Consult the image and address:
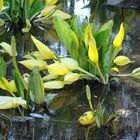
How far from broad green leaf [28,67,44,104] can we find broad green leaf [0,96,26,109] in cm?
8

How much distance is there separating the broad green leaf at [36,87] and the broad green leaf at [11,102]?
3.3 inches

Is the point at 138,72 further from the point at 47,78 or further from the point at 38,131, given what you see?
the point at 38,131

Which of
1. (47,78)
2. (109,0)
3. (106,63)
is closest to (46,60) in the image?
(47,78)

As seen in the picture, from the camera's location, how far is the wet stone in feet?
7.09

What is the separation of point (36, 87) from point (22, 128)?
295 mm

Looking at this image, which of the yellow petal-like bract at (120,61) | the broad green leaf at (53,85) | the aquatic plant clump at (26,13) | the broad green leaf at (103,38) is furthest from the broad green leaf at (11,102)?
the aquatic plant clump at (26,13)

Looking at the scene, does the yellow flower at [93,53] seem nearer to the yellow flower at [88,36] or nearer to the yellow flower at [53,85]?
A: the yellow flower at [88,36]

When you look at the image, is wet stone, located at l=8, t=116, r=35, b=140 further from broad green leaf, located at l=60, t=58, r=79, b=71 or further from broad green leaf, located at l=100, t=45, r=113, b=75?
broad green leaf, located at l=100, t=45, r=113, b=75

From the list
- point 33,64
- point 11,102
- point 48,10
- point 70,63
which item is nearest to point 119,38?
point 70,63

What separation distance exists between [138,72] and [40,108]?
2.63ft

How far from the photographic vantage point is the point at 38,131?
2.23 metres

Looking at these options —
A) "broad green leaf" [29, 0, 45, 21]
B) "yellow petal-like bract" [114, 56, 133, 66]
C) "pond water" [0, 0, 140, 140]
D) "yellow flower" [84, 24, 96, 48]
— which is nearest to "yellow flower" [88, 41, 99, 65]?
"yellow flower" [84, 24, 96, 48]

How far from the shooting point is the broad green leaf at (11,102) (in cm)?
242

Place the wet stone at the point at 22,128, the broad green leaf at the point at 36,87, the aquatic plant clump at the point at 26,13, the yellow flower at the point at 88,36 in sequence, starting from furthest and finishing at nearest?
the aquatic plant clump at the point at 26,13, the yellow flower at the point at 88,36, the broad green leaf at the point at 36,87, the wet stone at the point at 22,128
